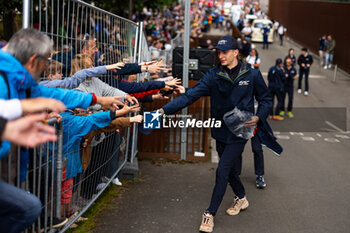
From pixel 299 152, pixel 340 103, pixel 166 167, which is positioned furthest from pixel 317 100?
pixel 166 167

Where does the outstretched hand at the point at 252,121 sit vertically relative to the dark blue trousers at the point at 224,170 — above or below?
above

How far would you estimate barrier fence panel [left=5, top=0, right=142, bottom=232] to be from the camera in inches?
153

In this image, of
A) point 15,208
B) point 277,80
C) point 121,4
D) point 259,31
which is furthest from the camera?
point 259,31

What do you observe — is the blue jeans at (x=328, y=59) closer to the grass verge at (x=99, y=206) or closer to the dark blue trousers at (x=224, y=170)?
the grass verge at (x=99, y=206)

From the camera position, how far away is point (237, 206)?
19.3ft

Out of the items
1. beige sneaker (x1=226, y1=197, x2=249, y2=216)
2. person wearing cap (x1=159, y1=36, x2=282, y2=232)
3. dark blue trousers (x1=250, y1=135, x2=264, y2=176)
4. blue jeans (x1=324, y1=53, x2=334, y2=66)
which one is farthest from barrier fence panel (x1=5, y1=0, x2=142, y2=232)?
blue jeans (x1=324, y1=53, x2=334, y2=66)

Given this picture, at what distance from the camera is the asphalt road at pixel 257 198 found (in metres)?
5.49

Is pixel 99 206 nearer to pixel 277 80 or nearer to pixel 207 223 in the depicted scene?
pixel 207 223

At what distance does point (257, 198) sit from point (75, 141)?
308 centimetres

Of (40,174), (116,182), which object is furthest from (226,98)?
(40,174)

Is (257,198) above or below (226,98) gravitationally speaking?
below

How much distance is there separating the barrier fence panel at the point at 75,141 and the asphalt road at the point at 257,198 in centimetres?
55

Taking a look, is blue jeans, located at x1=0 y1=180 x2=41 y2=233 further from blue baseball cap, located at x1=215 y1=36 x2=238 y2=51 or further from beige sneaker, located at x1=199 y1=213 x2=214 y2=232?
blue baseball cap, located at x1=215 y1=36 x2=238 y2=51

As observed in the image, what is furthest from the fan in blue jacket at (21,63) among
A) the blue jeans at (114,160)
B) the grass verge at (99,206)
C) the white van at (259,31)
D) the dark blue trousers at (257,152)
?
the white van at (259,31)
